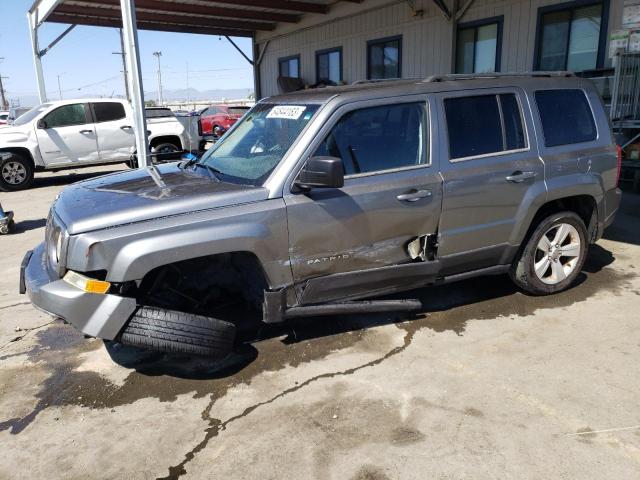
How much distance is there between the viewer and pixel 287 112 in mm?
3752

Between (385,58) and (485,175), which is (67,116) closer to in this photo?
(385,58)

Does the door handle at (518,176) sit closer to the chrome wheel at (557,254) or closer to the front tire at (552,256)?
the front tire at (552,256)

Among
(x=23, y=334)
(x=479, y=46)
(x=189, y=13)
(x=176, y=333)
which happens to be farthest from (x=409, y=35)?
(x=176, y=333)

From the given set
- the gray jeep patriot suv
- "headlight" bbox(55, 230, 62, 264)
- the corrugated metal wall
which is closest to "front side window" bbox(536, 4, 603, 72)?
the corrugated metal wall

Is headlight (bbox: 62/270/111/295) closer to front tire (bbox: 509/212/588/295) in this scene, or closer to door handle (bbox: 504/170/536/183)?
door handle (bbox: 504/170/536/183)

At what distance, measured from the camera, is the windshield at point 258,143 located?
3479mm

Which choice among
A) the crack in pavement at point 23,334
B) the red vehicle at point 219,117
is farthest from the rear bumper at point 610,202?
the red vehicle at point 219,117

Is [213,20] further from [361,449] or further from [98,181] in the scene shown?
[361,449]

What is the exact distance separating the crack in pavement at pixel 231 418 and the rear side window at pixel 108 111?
10.6m

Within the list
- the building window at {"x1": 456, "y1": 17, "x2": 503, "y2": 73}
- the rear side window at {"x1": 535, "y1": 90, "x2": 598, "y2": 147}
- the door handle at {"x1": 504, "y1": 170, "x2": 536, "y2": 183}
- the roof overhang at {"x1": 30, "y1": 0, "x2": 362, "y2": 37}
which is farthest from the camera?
the roof overhang at {"x1": 30, "y1": 0, "x2": 362, "y2": 37}

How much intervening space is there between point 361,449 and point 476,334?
167 cm

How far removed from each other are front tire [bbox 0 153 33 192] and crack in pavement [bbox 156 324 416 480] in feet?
34.6

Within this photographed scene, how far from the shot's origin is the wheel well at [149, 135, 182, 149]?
41.4 feet

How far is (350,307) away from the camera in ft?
11.6
